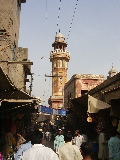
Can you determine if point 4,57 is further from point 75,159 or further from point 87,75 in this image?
point 87,75

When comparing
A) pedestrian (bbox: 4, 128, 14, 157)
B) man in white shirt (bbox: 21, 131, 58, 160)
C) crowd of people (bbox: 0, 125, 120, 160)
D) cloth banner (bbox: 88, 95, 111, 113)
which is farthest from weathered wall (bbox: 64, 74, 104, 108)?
man in white shirt (bbox: 21, 131, 58, 160)

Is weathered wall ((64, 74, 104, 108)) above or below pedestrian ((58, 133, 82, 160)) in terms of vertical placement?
above

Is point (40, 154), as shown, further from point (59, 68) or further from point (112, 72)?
point (59, 68)

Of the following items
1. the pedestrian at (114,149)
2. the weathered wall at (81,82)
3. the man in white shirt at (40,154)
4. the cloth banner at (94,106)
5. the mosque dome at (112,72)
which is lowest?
the pedestrian at (114,149)

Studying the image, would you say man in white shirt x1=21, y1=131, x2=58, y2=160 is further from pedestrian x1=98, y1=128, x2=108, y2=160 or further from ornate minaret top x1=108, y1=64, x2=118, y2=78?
ornate minaret top x1=108, y1=64, x2=118, y2=78

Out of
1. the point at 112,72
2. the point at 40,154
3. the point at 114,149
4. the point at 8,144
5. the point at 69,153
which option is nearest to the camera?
the point at 40,154

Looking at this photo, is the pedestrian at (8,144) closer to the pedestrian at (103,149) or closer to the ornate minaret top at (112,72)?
the pedestrian at (103,149)

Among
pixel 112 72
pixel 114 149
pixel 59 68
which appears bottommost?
pixel 114 149

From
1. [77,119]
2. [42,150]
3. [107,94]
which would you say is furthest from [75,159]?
[77,119]

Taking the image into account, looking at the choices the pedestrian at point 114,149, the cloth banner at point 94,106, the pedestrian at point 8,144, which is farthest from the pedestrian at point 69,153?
the pedestrian at point 8,144

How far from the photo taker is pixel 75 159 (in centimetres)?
451

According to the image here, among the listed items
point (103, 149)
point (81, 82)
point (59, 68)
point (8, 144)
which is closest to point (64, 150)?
point (103, 149)

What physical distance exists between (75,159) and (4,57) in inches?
326

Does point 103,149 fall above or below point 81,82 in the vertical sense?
below
